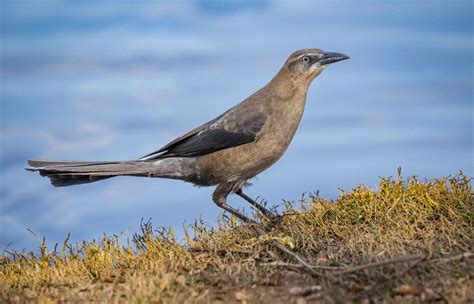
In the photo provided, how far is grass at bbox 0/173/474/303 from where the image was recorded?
527cm

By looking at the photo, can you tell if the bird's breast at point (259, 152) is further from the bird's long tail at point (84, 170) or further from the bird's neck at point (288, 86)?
the bird's long tail at point (84, 170)

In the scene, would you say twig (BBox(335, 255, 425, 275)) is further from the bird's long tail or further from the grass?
the bird's long tail

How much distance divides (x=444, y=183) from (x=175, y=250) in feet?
10.9

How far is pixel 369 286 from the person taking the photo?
5.23 metres

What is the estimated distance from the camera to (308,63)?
7.92 m

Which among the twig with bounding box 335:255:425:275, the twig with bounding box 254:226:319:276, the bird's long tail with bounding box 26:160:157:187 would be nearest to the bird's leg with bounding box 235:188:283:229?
the twig with bounding box 254:226:319:276

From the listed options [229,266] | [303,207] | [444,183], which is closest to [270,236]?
[229,266]

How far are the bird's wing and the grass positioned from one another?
0.95 m

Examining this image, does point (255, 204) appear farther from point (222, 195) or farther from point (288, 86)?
point (288, 86)

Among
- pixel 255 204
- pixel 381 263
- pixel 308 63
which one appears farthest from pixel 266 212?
pixel 381 263

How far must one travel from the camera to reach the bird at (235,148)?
24.9ft

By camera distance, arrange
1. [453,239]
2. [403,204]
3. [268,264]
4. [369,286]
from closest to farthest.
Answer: [369,286], [268,264], [453,239], [403,204]

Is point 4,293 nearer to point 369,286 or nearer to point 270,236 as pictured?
point 270,236

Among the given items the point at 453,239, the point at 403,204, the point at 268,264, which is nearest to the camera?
the point at 268,264
